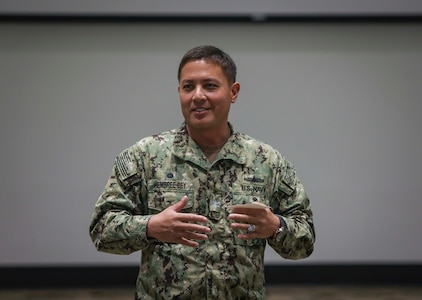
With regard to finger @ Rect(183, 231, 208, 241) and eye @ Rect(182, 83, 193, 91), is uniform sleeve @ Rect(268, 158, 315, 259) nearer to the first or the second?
finger @ Rect(183, 231, 208, 241)

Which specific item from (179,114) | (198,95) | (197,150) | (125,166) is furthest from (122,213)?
(179,114)

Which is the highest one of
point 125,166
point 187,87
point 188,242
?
point 187,87

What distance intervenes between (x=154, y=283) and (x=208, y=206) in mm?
256

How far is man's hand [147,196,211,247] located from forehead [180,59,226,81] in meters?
0.38

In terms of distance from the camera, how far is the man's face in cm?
151

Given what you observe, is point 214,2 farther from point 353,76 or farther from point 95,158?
point 95,158

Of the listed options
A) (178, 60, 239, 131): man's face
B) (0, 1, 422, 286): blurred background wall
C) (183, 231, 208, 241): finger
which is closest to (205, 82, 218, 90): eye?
(178, 60, 239, 131): man's face

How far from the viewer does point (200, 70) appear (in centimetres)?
151

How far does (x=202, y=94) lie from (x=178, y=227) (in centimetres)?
40

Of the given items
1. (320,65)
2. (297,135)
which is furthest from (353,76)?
(297,135)

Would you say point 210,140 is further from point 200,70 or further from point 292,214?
point 292,214

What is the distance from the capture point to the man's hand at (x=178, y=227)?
4.33ft

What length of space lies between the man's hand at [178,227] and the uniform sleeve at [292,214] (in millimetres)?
233

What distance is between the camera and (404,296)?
385cm
